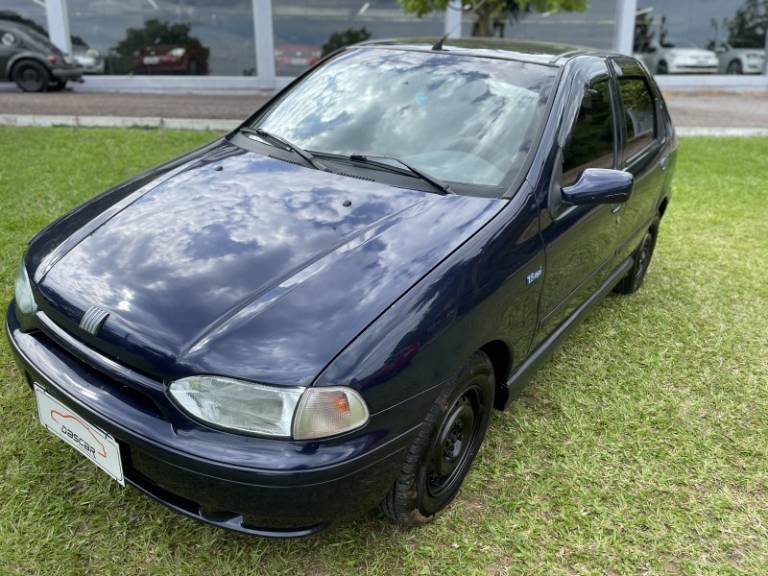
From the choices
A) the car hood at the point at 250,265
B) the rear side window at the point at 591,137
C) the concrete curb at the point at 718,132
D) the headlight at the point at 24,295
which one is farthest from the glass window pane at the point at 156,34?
the headlight at the point at 24,295

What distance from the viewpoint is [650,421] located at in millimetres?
3055

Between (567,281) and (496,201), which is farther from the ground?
(496,201)

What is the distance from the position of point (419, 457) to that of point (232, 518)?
24.3 inches

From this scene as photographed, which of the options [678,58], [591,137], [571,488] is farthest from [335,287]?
[678,58]

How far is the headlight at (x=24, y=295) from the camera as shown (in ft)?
7.37

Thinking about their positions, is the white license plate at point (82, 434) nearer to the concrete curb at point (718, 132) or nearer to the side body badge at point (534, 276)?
the side body badge at point (534, 276)

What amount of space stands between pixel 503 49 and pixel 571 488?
2116mm

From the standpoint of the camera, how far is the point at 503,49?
3.20 m

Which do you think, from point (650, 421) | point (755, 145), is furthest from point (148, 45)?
point (650, 421)

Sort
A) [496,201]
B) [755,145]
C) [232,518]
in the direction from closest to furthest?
[232,518], [496,201], [755,145]

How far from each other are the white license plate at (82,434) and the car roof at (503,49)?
2.32 m

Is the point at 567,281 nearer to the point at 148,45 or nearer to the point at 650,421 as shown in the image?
the point at 650,421

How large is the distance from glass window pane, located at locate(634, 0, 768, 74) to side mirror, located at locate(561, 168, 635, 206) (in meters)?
18.3

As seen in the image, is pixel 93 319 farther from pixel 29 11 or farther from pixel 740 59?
pixel 740 59
